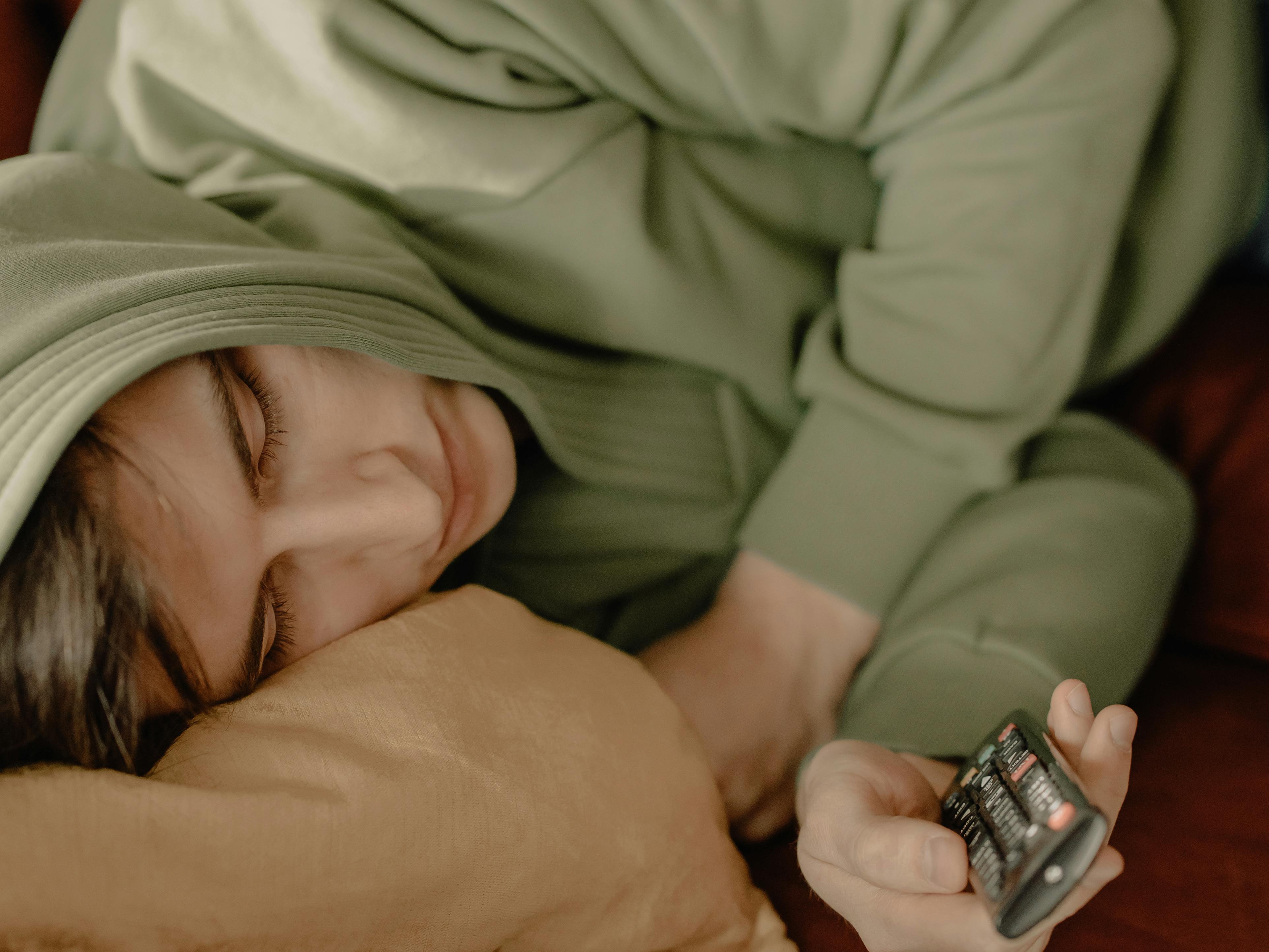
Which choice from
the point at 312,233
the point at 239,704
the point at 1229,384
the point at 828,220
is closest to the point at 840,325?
the point at 828,220

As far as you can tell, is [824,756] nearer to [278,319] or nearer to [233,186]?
[278,319]

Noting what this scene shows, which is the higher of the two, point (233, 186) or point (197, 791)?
point (233, 186)

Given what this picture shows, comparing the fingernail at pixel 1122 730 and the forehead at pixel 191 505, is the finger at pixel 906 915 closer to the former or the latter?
the fingernail at pixel 1122 730

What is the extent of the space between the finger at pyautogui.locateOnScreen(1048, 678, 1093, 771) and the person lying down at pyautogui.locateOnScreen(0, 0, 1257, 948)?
4.1 inches

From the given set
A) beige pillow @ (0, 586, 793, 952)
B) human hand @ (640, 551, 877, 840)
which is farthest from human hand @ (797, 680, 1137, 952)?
human hand @ (640, 551, 877, 840)

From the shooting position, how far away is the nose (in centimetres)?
50

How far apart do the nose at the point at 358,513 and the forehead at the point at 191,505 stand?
1.0 inches

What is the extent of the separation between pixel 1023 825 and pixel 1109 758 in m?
0.06

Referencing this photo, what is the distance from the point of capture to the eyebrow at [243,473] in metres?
0.49

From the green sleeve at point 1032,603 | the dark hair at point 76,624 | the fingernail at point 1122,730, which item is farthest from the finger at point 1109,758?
the dark hair at point 76,624

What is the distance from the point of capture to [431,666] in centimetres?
51

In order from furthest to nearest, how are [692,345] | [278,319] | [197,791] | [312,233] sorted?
[692,345], [312,233], [278,319], [197,791]

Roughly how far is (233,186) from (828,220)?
1.77 ft

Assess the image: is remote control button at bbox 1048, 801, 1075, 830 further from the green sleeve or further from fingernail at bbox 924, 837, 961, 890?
the green sleeve
